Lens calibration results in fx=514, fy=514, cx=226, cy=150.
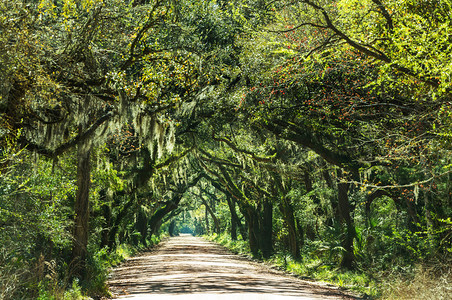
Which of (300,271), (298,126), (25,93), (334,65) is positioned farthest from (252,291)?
(300,271)

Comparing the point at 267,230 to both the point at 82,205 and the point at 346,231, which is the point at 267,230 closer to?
the point at 346,231

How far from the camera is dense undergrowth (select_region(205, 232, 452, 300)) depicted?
10.6m

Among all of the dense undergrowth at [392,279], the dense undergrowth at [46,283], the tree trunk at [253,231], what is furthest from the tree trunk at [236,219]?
the dense undergrowth at [46,283]

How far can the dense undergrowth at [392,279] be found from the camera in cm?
1059

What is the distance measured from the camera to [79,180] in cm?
1479

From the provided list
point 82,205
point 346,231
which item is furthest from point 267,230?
point 82,205

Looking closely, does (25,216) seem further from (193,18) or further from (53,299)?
(193,18)

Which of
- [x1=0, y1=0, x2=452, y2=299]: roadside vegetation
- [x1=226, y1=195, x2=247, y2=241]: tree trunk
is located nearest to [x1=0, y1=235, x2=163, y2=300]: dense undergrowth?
[x1=0, y1=0, x2=452, y2=299]: roadside vegetation

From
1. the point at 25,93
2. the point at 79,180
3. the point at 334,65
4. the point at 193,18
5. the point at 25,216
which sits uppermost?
the point at 193,18

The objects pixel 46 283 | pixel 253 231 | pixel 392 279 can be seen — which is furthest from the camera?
pixel 253 231

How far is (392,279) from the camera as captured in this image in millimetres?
13516

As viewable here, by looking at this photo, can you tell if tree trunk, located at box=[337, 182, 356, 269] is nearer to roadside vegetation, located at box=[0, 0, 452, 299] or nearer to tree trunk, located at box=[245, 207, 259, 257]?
roadside vegetation, located at box=[0, 0, 452, 299]

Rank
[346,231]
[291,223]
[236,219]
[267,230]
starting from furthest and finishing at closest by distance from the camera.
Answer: [236,219], [267,230], [291,223], [346,231]

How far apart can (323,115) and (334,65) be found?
1.93 meters
